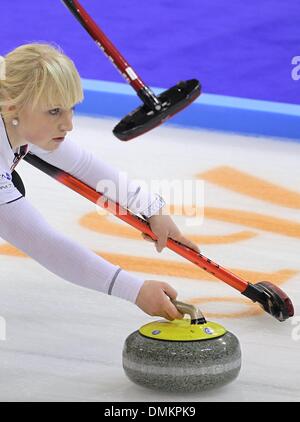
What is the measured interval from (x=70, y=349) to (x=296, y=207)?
111cm

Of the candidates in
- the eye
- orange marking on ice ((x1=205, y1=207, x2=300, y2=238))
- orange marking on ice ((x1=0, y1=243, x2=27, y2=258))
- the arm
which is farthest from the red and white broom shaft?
orange marking on ice ((x1=205, y1=207, x2=300, y2=238))

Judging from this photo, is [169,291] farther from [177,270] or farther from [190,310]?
[177,270]

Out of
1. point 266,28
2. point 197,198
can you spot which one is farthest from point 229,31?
point 197,198

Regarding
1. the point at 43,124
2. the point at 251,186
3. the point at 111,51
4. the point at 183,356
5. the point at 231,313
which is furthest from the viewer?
the point at 251,186

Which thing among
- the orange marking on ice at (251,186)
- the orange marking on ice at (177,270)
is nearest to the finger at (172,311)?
the orange marking on ice at (177,270)

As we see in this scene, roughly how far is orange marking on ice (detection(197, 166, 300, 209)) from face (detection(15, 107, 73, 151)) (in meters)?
1.22

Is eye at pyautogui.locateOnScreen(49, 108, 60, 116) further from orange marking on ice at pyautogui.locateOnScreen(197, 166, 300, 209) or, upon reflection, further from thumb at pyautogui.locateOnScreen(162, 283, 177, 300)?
orange marking on ice at pyautogui.locateOnScreen(197, 166, 300, 209)

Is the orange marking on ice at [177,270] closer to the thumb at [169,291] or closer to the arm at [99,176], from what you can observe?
the arm at [99,176]

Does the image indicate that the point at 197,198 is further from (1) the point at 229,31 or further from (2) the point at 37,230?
(1) the point at 229,31

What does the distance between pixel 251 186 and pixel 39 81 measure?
4.59 ft

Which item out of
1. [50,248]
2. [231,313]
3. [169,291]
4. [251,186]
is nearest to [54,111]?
[50,248]

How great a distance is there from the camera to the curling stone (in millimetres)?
2229

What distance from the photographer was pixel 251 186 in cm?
360

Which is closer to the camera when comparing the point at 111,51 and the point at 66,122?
the point at 66,122
